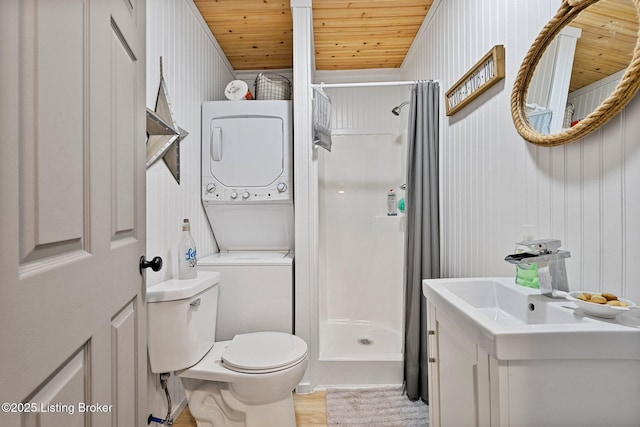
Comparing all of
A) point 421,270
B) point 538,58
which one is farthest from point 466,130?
point 421,270

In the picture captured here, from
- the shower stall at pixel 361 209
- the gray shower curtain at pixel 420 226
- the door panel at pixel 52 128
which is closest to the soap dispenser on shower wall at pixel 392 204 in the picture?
the shower stall at pixel 361 209

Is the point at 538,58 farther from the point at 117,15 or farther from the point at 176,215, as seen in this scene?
the point at 176,215

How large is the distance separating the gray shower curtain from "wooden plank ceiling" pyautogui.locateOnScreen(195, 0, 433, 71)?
64cm

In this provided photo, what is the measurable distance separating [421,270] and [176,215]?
154cm

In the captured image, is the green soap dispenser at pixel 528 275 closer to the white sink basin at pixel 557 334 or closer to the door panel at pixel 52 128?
the white sink basin at pixel 557 334

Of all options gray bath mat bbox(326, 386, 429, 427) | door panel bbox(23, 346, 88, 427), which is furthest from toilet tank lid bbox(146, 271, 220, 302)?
gray bath mat bbox(326, 386, 429, 427)

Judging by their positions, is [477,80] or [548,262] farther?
[477,80]

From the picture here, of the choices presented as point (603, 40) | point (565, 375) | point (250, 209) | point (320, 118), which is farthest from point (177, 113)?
point (565, 375)

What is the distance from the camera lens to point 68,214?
0.57m

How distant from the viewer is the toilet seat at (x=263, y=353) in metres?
1.35

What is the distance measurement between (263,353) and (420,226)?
3.89ft

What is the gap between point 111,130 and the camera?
0.74 m

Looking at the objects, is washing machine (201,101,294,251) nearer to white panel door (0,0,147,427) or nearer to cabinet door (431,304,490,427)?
white panel door (0,0,147,427)

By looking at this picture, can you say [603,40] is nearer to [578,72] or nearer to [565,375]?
[578,72]
